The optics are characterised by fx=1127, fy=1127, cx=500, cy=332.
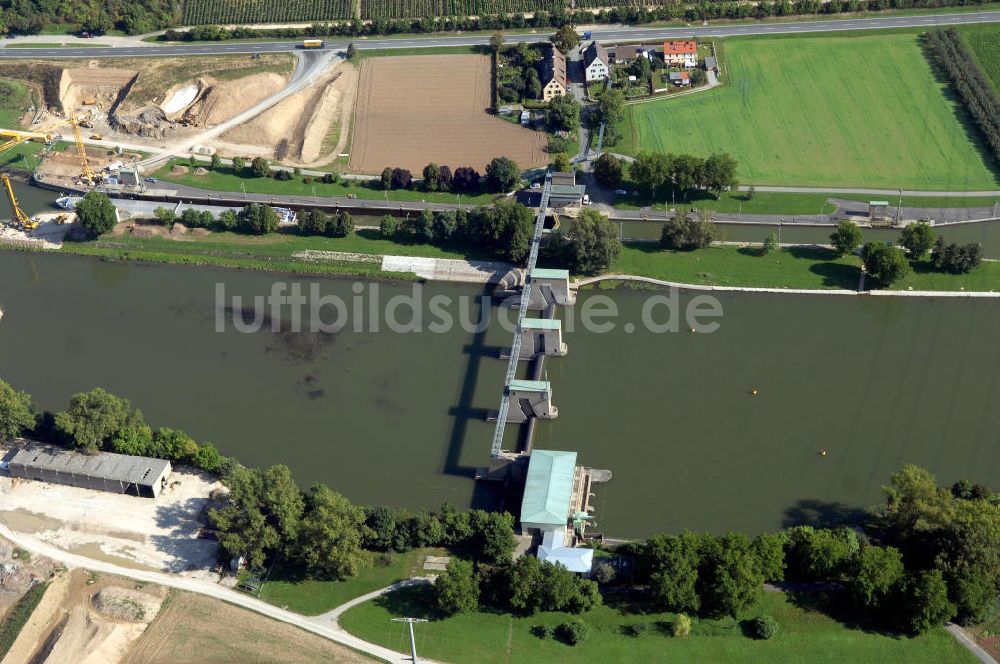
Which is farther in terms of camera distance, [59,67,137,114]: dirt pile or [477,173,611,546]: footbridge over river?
[59,67,137,114]: dirt pile

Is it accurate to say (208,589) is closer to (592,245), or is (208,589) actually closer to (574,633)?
(574,633)

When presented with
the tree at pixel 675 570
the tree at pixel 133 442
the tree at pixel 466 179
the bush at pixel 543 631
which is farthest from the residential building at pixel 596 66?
the bush at pixel 543 631

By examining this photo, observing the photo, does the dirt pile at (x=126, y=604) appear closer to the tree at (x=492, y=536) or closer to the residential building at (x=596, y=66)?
the tree at (x=492, y=536)

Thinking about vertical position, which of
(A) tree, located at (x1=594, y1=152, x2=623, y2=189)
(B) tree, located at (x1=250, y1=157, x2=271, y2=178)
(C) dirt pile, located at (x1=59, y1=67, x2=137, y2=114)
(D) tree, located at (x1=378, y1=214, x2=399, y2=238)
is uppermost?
(C) dirt pile, located at (x1=59, y1=67, x2=137, y2=114)

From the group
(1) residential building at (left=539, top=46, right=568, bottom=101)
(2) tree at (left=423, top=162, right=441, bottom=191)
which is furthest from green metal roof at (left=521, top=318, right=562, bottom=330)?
(1) residential building at (left=539, top=46, right=568, bottom=101)

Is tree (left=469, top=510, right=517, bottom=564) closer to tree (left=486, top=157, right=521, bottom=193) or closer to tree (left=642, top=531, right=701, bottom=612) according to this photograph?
tree (left=642, top=531, right=701, bottom=612)
